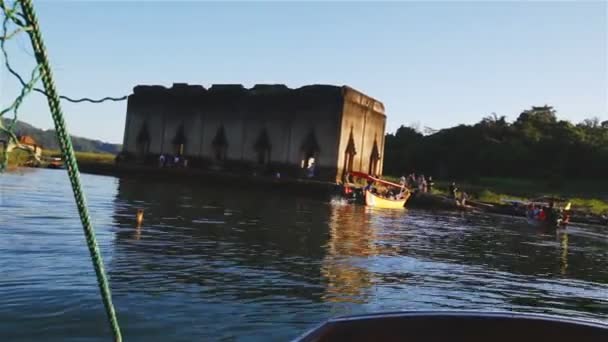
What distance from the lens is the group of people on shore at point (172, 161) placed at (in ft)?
144

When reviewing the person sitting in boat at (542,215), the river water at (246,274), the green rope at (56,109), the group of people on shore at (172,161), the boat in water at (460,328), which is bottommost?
the river water at (246,274)

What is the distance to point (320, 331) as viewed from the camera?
3771mm

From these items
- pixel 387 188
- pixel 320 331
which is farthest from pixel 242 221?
pixel 387 188

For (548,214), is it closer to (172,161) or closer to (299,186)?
(299,186)

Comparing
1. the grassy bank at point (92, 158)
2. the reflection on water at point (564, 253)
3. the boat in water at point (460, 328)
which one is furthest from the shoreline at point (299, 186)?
the boat in water at point (460, 328)

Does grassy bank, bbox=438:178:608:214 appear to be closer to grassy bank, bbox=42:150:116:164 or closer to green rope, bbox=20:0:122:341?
grassy bank, bbox=42:150:116:164

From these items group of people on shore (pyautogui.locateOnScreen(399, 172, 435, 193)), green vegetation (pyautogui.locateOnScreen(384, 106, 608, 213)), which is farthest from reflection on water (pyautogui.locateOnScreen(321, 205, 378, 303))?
green vegetation (pyautogui.locateOnScreen(384, 106, 608, 213))

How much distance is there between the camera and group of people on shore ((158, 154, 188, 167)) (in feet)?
144

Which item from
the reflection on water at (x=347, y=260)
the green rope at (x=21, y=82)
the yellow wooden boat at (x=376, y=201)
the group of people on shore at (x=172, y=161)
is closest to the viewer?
the green rope at (x=21, y=82)

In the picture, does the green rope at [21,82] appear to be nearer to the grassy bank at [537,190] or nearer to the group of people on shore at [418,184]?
the group of people on shore at [418,184]

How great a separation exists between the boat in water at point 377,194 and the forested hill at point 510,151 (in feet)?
72.7

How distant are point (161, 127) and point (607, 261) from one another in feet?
118

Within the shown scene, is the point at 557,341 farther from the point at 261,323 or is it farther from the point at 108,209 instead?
the point at 108,209

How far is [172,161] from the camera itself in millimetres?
44406
